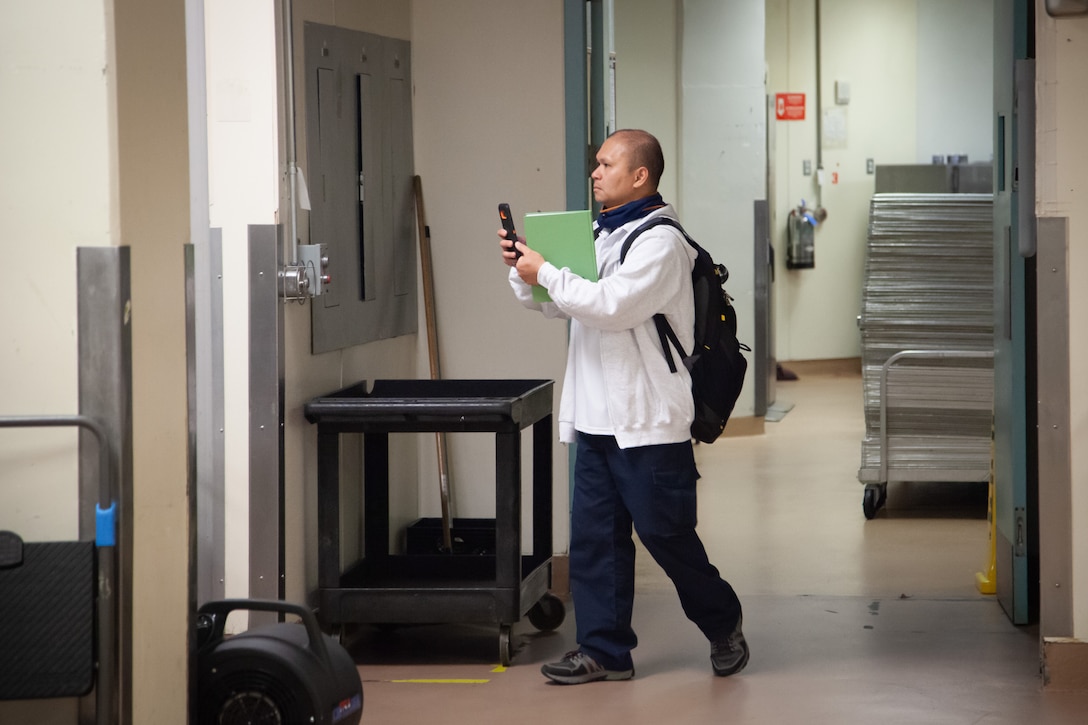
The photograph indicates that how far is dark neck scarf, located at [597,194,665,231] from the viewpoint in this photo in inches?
167

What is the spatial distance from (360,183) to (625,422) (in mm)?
1357

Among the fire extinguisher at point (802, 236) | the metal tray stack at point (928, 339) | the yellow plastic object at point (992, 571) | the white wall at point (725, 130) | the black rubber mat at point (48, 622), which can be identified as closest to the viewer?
the black rubber mat at point (48, 622)

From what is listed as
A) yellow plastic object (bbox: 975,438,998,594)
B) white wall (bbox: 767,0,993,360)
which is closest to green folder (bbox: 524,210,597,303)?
yellow plastic object (bbox: 975,438,998,594)

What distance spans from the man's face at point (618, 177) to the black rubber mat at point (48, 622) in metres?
2.08

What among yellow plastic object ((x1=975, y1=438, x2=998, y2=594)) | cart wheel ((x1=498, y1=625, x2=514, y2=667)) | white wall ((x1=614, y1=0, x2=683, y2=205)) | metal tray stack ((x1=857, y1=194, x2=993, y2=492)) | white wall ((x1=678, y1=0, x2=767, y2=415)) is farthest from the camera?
white wall ((x1=678, y1=0, x2=767, y2=415))

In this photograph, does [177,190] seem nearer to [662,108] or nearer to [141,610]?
[141,610]

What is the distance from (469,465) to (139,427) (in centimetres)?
259

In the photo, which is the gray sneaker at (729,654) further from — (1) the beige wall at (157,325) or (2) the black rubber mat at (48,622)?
(2) the black rubber mat at (48,622)

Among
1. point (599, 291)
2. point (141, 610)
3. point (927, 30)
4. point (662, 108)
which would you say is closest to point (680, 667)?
point (599, 291)

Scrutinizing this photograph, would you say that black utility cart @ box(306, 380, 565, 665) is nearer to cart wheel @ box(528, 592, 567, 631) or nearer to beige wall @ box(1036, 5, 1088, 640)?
cart wheel @ box(528, 592, 567, 631)

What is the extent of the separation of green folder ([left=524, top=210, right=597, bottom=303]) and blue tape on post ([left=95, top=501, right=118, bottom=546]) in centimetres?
→ 171

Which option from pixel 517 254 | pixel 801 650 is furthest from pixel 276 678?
pixel 801 650

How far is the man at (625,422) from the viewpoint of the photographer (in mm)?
4066

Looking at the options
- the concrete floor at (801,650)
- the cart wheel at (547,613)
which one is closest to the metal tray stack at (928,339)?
the concrete floor at (801,650)
